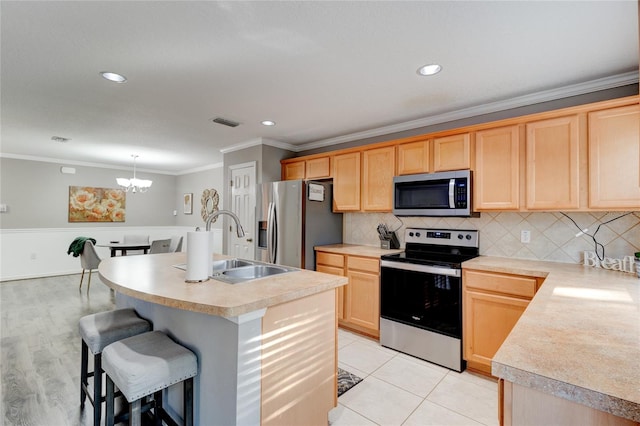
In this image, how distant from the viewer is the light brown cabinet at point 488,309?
2.27m

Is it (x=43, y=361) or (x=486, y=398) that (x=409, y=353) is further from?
(x=43, y=361)

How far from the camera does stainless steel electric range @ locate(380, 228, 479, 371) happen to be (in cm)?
255

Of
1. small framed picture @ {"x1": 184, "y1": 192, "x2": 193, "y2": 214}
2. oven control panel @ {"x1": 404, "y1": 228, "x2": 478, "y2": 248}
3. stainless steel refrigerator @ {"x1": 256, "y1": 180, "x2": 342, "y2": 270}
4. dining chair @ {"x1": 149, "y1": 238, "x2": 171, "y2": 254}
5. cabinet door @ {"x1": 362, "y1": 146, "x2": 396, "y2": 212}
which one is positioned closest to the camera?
oven control panel @ {"x1": 404, "y1": 228, "x2": 478, "y2": 248}

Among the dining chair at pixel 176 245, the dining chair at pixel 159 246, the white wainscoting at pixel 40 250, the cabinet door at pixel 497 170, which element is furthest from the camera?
the white wainscoting at pixel 40 250

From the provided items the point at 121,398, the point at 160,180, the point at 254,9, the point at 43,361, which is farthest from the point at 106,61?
the point at 160,180

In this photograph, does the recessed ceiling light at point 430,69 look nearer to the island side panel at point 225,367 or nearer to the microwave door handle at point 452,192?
the microwave door handle at point 452,192

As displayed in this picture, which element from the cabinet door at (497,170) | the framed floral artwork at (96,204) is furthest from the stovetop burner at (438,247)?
the framed floral artwork at (96,204)

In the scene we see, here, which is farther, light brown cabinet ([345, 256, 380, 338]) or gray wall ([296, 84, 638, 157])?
light brown cabinet ([345, 256, 380, 338])

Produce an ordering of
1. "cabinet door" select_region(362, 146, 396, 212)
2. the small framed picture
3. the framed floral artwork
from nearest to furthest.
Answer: "cabinet door" select_region(362, 146, 396, 212), the framed floral artwork, the small framed picture

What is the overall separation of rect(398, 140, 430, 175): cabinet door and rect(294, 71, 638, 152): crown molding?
1.28 feet

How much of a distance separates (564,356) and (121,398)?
261 cm

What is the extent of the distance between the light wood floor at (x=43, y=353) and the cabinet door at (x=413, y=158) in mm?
3216

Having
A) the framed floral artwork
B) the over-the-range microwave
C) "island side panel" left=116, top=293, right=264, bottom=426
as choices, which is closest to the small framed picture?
the framed floral artwork

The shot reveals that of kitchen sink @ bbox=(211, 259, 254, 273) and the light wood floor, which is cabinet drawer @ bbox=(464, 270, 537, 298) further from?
the light wood floor
